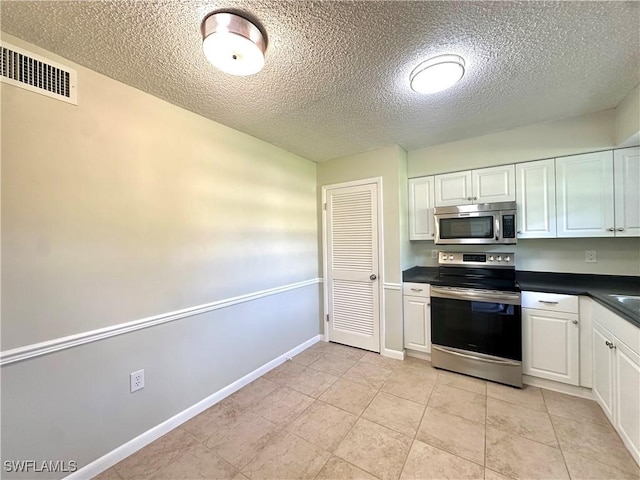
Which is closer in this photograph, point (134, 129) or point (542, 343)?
point (134, 129)

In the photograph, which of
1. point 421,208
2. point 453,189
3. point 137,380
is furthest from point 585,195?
point 137,380

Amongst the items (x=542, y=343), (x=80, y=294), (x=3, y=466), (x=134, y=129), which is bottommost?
(x=3, y=466)

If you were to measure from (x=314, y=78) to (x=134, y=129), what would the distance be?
1243 mm

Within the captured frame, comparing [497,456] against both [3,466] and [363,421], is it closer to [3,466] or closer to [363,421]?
[363,421]

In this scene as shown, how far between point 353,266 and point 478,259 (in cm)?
135


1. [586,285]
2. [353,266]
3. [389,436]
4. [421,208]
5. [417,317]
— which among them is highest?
[421,208]

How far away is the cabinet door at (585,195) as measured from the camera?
2178 mm

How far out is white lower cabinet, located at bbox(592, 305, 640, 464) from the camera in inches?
56.7

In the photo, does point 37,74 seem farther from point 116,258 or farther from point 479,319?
point 479,319

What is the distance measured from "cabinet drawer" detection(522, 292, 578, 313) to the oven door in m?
0.09

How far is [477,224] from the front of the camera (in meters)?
2.63

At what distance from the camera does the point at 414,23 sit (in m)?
1.24

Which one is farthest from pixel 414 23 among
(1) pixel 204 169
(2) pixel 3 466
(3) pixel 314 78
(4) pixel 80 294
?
(2) pixel 3 466

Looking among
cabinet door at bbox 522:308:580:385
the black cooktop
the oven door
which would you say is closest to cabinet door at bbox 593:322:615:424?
cabinet door at bbox 522:308:580:385
